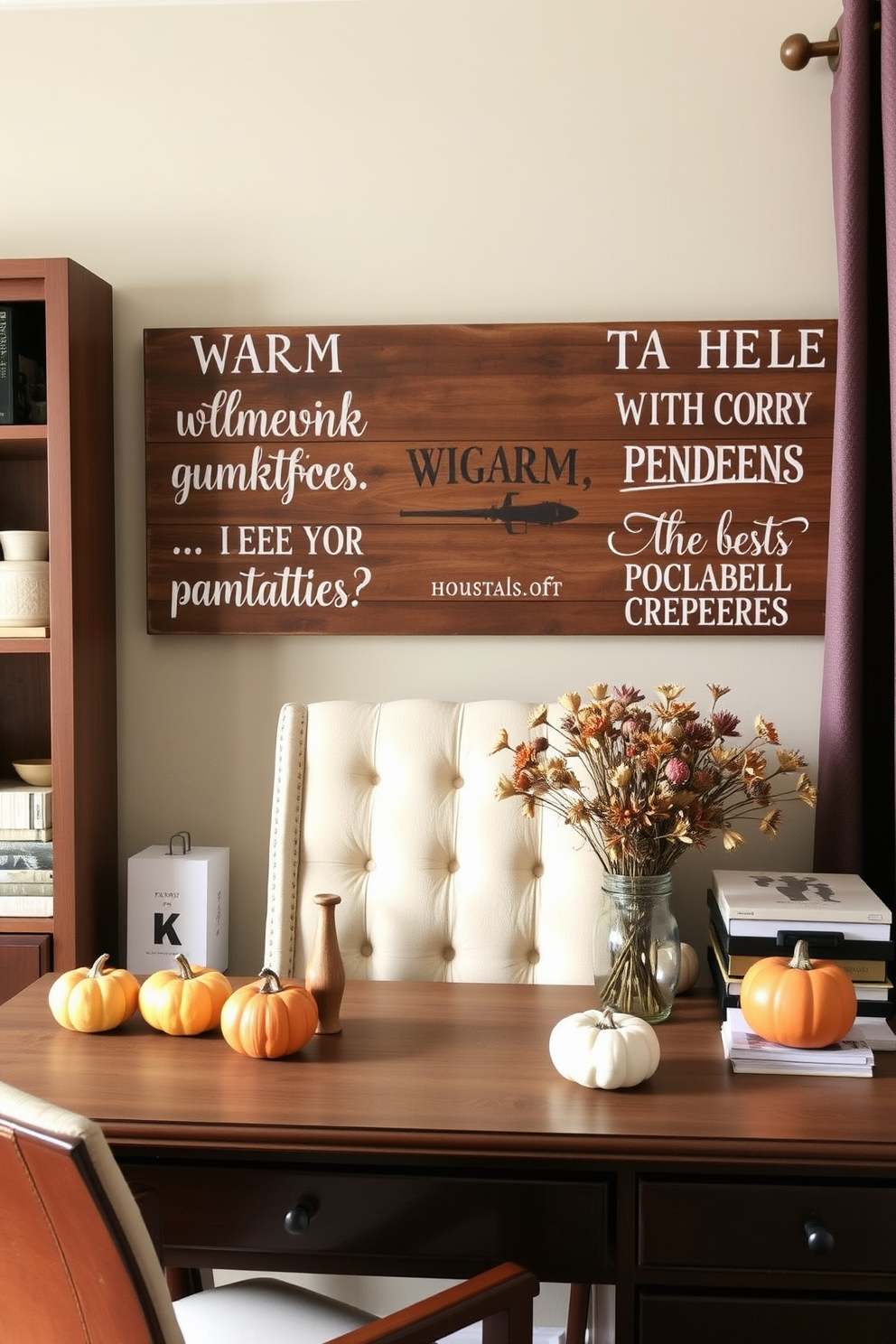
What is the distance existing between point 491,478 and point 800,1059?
1.23 metres

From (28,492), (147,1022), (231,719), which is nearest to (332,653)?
(231,719)

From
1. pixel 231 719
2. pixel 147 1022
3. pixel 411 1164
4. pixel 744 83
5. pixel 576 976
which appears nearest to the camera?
pixel 411 1164

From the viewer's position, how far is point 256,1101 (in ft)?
4.54

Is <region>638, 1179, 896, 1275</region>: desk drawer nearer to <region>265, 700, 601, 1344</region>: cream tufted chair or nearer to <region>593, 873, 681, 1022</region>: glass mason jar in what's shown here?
<region>593, 873, 681, 1022</region>: glass mason jar

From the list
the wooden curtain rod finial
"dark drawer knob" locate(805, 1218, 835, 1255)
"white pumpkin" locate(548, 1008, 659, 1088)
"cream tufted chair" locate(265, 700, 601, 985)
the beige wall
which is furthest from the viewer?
the beige wall

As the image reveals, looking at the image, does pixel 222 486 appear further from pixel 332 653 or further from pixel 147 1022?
pixel 147 1022

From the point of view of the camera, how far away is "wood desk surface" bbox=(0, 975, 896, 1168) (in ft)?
4.25

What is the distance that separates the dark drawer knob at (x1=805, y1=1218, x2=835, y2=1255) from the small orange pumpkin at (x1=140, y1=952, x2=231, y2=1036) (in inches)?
31.1

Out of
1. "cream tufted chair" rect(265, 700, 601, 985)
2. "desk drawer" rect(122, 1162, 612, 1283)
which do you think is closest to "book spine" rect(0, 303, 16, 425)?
"cream tufted chair" rect(265, 700, 601, 985)

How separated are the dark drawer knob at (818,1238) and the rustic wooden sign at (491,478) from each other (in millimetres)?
1196

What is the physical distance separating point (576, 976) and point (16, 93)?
2.02 m

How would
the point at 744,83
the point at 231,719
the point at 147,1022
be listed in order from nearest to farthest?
the point at 147,1022 → the point at 744,83 → the point at 231,719

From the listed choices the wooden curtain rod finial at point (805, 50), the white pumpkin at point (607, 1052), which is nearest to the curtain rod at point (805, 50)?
the wooden curtain rod finial at point (805, 50)

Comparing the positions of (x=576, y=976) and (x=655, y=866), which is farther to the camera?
(x=576, y=976)
